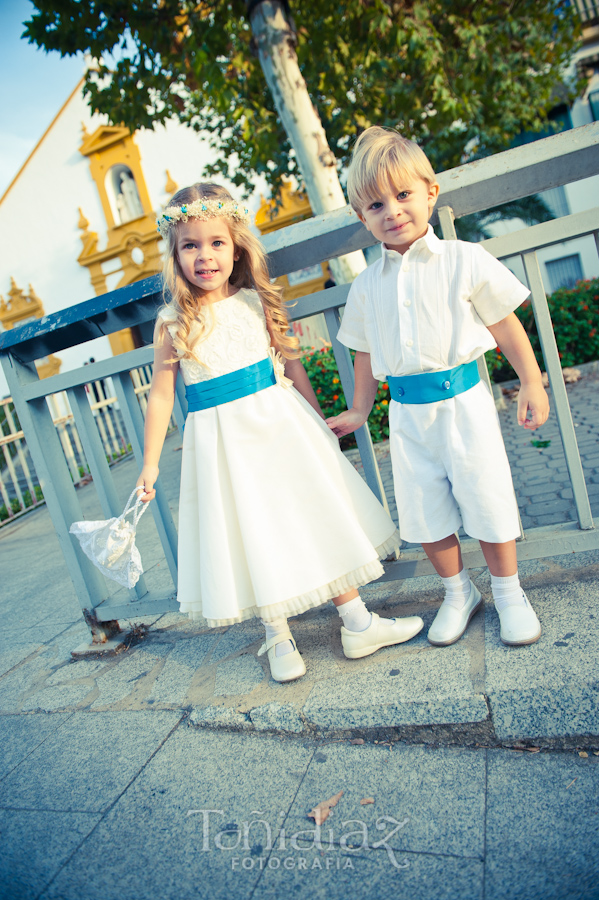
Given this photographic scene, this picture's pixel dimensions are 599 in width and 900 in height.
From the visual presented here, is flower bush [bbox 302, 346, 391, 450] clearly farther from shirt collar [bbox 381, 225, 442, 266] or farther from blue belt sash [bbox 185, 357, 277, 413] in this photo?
shirt collar [bbox 381, 225, 442, 266]

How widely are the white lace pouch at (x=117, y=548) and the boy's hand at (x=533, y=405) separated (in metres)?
1.21

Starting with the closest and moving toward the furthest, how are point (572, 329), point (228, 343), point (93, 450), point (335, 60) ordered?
point (228, 343) < point (93, 450) < point (572, 329) < point (335, 60)

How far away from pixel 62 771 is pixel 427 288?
A: 5.97ft

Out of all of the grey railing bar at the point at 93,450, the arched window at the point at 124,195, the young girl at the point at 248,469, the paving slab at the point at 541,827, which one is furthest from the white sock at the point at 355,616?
the arched window at the point at 124,195

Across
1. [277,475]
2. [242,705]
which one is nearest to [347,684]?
[242,705]

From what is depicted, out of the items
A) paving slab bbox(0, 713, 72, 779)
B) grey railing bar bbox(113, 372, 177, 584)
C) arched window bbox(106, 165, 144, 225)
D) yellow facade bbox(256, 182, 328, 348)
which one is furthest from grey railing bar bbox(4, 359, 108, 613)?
arched window bbox(106, 165, 144, 225)

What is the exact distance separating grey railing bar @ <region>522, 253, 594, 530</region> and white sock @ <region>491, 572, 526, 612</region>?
0.30m

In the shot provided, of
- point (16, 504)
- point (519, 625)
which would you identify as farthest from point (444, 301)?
point (16, 504)

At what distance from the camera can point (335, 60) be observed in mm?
7613

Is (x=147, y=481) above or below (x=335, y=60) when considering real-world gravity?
below

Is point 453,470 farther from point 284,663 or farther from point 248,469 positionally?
point 284,663

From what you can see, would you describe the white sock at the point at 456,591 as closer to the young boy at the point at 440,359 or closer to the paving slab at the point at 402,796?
the young boy at the point at 440,359

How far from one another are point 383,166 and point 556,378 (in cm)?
78

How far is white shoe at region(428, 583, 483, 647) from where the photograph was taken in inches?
69.5
